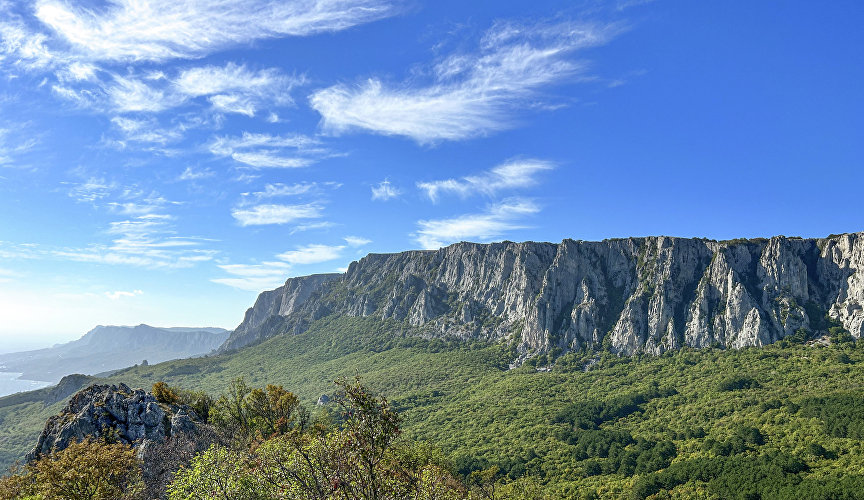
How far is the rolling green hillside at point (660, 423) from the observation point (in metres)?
78.1

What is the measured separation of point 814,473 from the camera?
73.4 metres

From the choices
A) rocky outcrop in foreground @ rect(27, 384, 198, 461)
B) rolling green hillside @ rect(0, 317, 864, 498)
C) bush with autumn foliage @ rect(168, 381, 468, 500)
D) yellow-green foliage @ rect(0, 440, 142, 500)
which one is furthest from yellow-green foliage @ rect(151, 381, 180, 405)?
rolling green hillside @ rect(0, 317, 864, 498)

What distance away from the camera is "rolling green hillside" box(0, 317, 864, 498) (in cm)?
7812

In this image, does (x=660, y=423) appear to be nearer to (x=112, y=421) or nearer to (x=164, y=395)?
(x=164, y=395)

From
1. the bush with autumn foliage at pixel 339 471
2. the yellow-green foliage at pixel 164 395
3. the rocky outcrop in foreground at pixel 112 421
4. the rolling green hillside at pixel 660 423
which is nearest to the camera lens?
the bush with autumn foliage at pixel 339 471

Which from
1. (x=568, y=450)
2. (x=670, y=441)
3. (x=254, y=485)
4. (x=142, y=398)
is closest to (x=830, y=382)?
(x=670, y=441)

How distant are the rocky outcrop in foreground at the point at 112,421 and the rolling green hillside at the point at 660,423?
37.2 m

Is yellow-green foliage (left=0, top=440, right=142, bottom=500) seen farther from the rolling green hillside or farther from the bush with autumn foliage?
the rolling green hillside

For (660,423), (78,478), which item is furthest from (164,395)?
(660,423)

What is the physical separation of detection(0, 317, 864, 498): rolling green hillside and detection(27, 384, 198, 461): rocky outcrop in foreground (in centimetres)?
3724

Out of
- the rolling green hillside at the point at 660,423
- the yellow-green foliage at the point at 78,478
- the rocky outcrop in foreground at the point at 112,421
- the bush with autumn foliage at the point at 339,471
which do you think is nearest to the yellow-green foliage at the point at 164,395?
the rocky outcrop in foreground at the point at 112,421

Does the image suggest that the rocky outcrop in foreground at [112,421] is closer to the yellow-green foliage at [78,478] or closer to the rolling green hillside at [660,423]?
the yellow-green foliage at [78,478]

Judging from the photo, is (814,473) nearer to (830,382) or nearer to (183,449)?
(830,382)

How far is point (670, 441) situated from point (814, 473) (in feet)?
100
